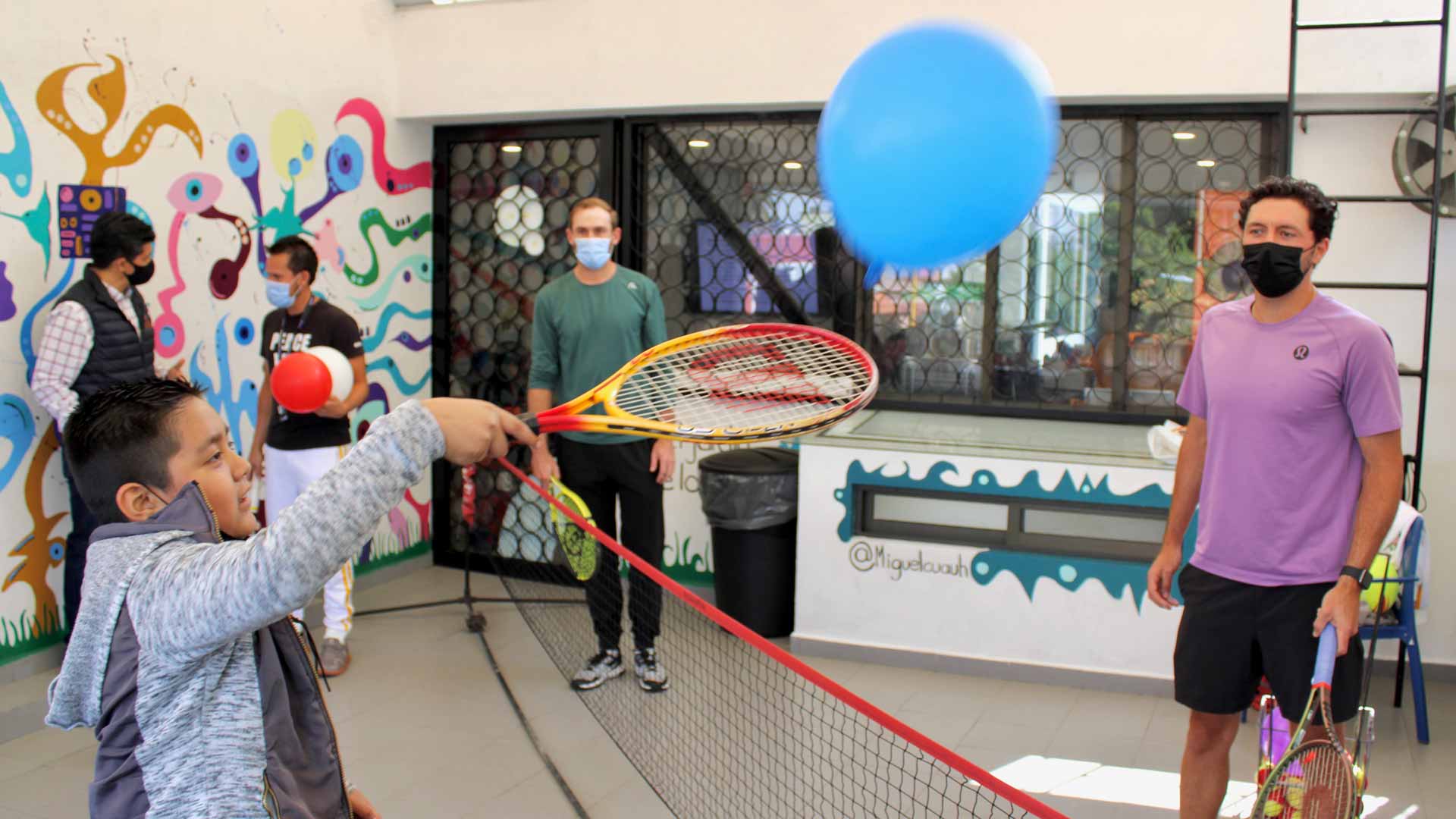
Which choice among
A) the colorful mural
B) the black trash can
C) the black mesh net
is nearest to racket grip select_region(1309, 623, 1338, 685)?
the black mesh net

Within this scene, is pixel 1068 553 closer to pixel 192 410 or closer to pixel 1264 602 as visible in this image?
pixel 1264 602

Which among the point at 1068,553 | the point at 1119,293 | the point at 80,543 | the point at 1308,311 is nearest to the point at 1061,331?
the point at 1119,293

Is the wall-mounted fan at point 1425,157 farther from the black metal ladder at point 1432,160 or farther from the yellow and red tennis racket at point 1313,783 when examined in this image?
the yellow and red tennis racket at point 1313,783

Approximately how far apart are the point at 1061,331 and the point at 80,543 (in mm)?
3773

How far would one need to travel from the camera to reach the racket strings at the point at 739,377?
7.82ft

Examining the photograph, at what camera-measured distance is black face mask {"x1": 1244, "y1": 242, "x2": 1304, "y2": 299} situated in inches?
93.6

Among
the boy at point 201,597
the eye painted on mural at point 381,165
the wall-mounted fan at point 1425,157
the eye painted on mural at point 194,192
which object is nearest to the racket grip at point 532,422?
the boy at point 201,597

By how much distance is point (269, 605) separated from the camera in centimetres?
124

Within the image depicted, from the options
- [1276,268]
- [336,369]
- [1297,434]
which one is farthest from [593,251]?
[1297,434]

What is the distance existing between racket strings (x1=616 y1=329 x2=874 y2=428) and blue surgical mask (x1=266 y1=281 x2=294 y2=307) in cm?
173

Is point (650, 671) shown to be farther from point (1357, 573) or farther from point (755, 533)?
point (1357, 573)

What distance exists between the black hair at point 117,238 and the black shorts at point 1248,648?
3337 mm

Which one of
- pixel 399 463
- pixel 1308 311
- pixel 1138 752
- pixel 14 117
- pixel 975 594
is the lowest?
pixel 1138 752

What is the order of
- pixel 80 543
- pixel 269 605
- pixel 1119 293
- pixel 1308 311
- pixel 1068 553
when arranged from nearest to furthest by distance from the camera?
pixel 269 605 → pixel 1308 311 → pixel 80 543 → pixel 1068 553 → pixel 1119 293
